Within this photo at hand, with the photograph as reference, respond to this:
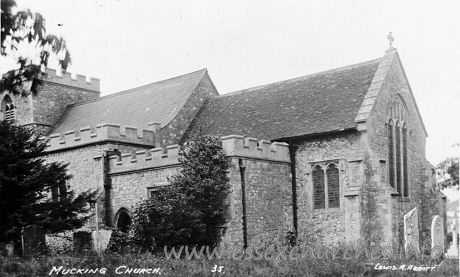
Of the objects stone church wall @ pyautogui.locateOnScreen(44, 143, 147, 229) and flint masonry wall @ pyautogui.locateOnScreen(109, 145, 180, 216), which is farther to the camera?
stone church wall @ pyautogui.locateOnScreen(44, 143, 147, 229)

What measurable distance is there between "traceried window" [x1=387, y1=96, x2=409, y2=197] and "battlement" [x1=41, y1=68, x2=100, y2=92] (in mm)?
18926

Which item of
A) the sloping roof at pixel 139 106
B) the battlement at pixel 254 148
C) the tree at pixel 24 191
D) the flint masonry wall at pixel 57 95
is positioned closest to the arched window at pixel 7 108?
the flint masonry wall at pixel 57 95

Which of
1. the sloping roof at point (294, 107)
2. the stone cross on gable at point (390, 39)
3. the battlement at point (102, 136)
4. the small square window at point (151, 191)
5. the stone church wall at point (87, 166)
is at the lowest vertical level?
the small square window at point (151, 191)

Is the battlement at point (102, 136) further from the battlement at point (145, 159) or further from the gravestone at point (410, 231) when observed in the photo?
the gravestone at point (410, 231)

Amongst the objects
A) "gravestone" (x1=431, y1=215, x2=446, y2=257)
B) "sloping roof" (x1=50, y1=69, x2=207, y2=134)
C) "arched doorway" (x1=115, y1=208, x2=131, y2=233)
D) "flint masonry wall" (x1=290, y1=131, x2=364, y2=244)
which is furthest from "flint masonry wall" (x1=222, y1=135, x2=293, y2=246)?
"sloping roof" (x1=50, y1=69, x2=207, y2=134)

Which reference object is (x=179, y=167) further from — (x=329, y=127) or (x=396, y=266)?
(x=396, y=266)

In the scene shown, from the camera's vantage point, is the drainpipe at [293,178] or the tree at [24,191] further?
the drainpipe at [293,178]

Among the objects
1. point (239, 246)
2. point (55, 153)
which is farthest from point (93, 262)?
point (55, 153)

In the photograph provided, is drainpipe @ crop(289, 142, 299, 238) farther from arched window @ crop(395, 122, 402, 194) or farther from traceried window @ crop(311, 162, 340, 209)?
arched window @ crop(395, 122, 402, 194)

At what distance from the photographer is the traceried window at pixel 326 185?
22578 millimetres

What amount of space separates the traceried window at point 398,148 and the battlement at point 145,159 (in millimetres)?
8077

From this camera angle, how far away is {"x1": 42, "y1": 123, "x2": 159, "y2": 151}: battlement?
79.0ft

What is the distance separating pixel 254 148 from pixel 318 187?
119 inches

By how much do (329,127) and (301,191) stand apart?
2706 millimetres
